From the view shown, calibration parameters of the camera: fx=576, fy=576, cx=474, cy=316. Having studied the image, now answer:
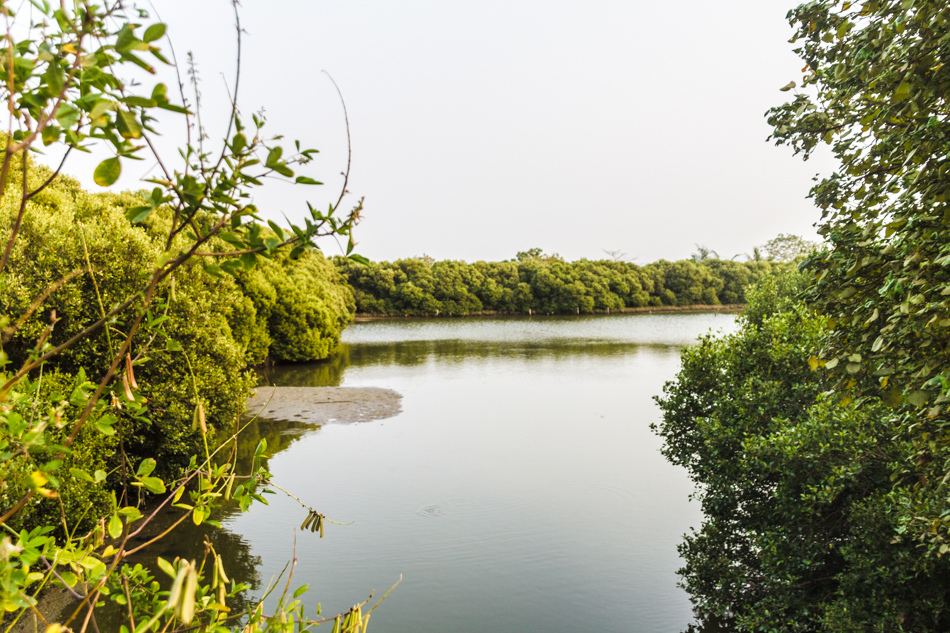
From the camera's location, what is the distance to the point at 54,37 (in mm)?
1456

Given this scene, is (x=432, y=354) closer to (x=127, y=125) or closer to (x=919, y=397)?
(x=919, y=397)

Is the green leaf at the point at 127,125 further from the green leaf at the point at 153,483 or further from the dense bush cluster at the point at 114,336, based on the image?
the dense bush cluster at the point at 114,336

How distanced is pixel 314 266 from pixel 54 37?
4179cm

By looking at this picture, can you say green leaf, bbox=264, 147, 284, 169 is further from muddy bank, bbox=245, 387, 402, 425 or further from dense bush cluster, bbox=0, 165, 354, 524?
muddy bank, bbox=245, 387, 402, 425

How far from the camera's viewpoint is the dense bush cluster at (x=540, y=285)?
7762 cm

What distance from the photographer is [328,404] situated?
20547mm

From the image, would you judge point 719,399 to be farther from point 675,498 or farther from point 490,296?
point 490,296

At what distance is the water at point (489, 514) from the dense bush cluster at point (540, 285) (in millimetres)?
54632

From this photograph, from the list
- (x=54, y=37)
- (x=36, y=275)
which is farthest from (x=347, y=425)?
(x=54, y=37)

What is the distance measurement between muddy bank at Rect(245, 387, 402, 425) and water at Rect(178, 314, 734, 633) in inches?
30.9

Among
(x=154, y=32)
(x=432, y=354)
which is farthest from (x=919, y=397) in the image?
(x=432, y=354)

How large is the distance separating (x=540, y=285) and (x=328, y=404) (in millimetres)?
63978

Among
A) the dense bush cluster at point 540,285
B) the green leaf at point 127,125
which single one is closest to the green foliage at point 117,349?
the green leaf at point 127,125

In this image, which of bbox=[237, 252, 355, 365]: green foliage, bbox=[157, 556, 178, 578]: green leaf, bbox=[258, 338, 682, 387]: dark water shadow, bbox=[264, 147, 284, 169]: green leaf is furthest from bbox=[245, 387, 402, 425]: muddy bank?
bbox=[264, 147, 284, 169]: green leaf
